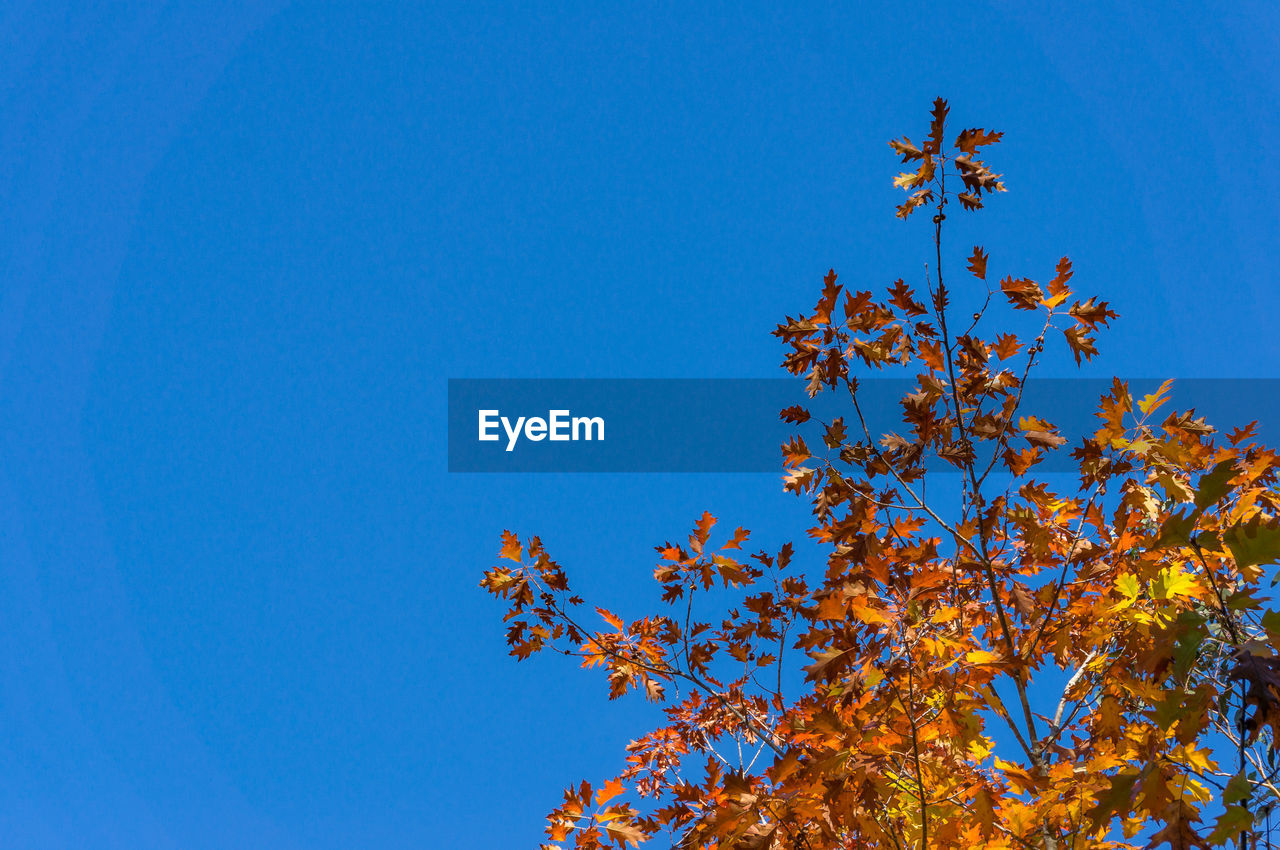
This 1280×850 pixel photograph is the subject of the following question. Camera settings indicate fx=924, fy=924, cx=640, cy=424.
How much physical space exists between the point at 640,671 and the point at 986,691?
1.99 m

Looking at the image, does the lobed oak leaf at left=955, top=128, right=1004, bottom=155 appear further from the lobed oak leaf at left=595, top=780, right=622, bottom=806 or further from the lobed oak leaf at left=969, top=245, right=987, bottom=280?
the lobed oak leaf at left=595, top=780, right=622, bottom=806

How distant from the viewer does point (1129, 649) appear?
4.02 meters

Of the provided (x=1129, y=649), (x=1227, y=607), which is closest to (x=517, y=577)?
(x=1129, y=649)

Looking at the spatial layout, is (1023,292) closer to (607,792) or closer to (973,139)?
(973,139)

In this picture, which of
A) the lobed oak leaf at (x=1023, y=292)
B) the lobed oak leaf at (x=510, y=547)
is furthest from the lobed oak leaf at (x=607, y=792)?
the lobed oak leaf at (x=1023, y=292)

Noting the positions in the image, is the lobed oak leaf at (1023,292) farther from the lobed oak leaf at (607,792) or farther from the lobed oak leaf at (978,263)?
the lobed oak leaf at (607,792)

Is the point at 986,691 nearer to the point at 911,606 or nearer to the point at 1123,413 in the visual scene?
the point at 911,606

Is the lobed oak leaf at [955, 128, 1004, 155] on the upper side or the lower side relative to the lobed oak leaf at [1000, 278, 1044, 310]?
upper

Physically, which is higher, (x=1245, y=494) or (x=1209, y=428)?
Result: (x=1209, y=428)

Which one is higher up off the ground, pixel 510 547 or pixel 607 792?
pixel 510 547

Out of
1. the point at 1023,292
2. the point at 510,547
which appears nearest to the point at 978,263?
the point at 1023,292

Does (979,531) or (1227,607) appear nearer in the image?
(1227,607)

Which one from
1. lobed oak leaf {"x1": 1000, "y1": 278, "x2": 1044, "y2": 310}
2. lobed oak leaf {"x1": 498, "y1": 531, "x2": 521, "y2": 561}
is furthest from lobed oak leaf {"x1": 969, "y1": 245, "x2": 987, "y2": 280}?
lobed oak leaf {"x1": 498, "y1": 531, "x2": 521, "y2": 561}

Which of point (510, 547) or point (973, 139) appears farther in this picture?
point (510, 547)
